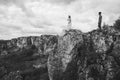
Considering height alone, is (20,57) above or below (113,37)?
below

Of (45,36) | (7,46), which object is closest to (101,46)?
(45,36)

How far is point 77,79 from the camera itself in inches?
1597

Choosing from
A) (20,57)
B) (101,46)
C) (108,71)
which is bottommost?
(20,57)

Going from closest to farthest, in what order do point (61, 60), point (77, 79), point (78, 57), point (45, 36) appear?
point (77, 79) < point (78, 57) < point (61, 60) < point (45, 36)

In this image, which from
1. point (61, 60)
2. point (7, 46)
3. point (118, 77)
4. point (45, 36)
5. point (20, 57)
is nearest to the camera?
point (118, 77)

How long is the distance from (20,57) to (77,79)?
Result: 7654 centimetres

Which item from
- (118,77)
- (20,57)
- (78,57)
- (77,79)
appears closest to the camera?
(118,77)

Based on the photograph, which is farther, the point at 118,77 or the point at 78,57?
the point at 78,57

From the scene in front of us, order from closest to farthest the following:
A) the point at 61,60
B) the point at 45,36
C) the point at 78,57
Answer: the point at 78,57 → the point at 61,60 → the point at 45,36

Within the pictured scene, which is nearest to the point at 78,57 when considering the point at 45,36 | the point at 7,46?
the point at 45,36

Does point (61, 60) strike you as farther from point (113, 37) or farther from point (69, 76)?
point (113, 37)

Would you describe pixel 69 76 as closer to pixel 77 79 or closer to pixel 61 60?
pixel 77 79

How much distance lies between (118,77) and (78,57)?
10487 mm

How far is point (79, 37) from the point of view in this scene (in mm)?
45750
